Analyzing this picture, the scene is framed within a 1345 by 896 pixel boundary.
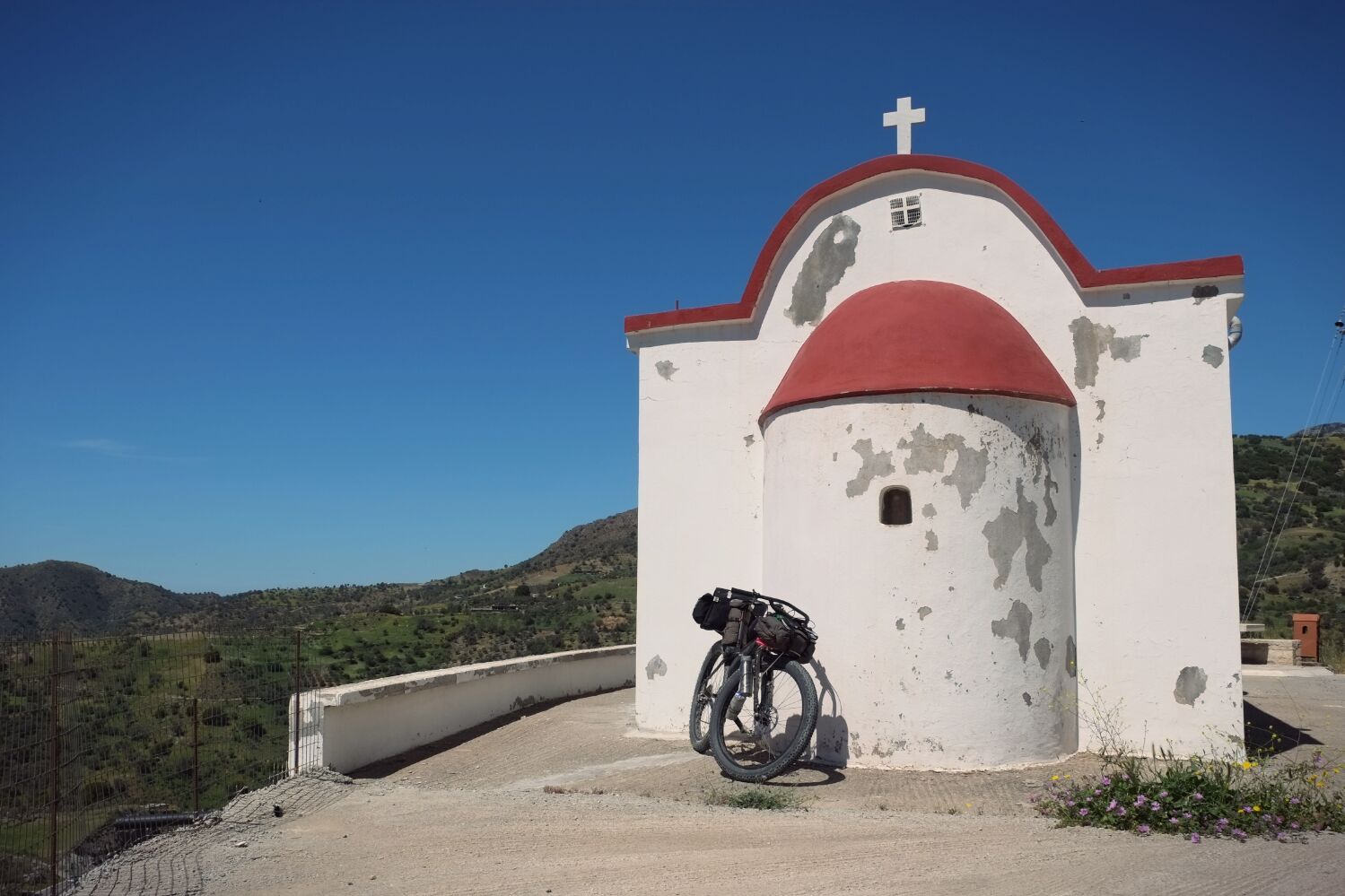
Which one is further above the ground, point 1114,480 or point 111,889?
point 1114,480

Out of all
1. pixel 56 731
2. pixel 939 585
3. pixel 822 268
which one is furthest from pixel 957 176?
pixel 56 731

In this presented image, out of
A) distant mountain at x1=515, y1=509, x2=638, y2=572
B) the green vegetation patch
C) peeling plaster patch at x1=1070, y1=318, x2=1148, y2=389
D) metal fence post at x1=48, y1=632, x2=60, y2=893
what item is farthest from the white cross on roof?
distant mountain at x1=515, y1=509, x2=638, y2=572

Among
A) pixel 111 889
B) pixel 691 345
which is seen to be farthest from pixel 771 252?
pixel 111 889

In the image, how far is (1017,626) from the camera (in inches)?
337

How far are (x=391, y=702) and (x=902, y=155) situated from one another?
7708 millimetres

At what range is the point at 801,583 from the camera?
904cm

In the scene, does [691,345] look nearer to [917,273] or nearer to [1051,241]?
[917,273]

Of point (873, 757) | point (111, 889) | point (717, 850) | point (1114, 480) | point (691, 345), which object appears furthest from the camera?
point (691, 345)

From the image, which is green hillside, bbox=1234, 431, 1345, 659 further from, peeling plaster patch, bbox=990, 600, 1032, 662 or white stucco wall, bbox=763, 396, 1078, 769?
peeling plaster patch, bbox=990, 600, 1032, 662

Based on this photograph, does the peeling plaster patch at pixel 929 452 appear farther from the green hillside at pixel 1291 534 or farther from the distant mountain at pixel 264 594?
the green hillside at pixel 1291 534

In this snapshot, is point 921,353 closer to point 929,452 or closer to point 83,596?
point 929,452

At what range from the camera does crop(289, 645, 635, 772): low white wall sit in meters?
8.58

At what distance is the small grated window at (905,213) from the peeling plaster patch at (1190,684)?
5053 mm

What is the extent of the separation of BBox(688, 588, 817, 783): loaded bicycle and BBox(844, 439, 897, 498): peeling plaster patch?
120cm
